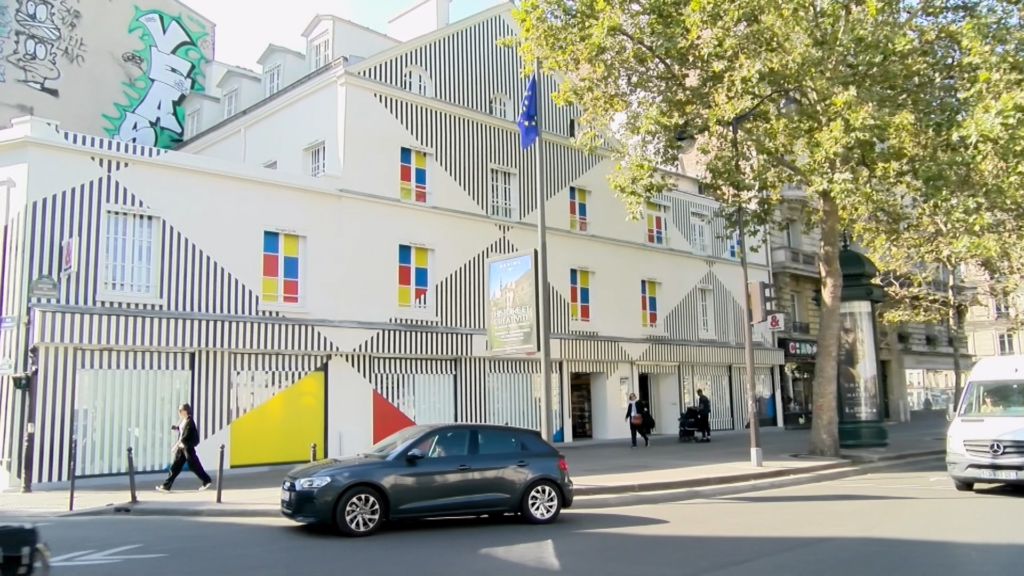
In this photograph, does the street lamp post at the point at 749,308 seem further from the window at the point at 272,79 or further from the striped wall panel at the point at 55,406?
the window at the point at 272,79

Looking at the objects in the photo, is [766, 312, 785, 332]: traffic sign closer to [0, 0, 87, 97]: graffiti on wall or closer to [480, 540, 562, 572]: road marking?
[480, 540, 562, 572]: road marking

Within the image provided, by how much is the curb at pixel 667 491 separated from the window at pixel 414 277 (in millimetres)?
9583

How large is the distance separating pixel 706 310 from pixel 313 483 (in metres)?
25.2

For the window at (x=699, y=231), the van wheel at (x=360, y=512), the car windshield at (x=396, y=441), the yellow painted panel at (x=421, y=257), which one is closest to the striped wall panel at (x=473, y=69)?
the yellow painted panel at (x=421, y=257)

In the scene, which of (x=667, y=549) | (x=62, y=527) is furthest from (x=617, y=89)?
(x=62, y=527)

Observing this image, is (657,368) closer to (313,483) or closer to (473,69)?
(473,69)

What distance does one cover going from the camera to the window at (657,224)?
101 feet

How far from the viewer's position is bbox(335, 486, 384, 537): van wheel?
9.94 metres

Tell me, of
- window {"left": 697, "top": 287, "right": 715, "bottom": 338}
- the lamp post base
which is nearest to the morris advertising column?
the lamp post base

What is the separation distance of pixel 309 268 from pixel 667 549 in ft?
44.1

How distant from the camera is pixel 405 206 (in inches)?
872

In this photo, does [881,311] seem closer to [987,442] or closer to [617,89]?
[617,89]

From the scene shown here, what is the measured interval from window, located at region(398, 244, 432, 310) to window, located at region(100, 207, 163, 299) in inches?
257

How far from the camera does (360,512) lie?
33.0 ft
